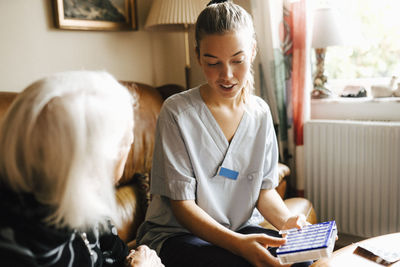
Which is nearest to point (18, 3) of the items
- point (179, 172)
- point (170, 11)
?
point (170, 11)

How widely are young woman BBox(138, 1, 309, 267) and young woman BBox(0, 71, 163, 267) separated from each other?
1.70 ft

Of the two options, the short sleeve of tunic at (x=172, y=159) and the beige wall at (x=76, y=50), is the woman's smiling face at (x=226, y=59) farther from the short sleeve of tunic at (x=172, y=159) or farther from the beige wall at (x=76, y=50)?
the beige wall at (x=76, y=50)

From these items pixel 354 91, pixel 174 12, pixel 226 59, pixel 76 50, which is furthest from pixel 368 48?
pixel 76 50

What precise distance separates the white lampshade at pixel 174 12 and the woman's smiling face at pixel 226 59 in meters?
1.05

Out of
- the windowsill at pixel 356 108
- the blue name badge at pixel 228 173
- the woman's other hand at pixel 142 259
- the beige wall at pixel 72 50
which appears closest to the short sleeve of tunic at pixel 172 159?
the blue name badge at pixel 228 173

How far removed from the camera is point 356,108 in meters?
2.24

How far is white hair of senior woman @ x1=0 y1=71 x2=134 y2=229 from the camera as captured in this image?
0.66 m

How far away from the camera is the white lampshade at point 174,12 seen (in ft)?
7.44

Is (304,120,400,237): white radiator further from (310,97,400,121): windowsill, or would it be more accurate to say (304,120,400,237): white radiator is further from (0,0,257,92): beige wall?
(0,0,257,92): beige wall

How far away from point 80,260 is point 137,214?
1113 mm

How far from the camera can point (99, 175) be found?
2.35 feet

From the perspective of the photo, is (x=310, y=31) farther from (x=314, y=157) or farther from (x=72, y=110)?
(x=72, y=110)

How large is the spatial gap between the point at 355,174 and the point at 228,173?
1.16 m

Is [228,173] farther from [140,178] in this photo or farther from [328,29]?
[328,29]
